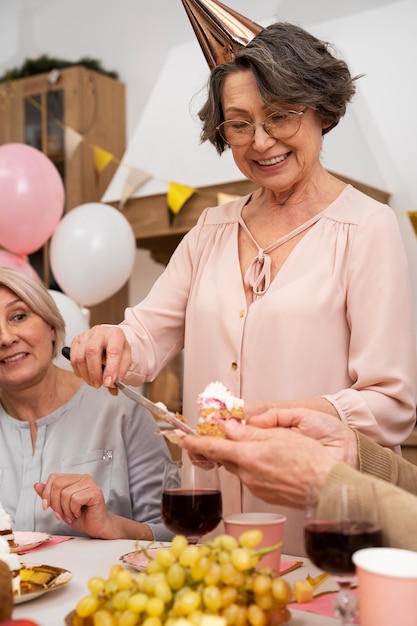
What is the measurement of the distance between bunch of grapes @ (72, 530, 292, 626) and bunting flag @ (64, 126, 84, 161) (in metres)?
4.02

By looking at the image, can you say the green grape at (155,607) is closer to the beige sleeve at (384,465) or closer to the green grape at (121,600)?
the green grape at (121,600)

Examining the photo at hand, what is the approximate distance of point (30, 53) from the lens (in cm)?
519

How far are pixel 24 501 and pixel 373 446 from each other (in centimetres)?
109

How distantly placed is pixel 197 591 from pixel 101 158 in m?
3.99

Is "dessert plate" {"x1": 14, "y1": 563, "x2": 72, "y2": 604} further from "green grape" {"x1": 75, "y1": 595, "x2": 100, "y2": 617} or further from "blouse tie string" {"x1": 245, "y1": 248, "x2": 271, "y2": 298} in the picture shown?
"blouse tie string" {"x1": 245, "y1": 248, "x2": 271, "y2": 298}

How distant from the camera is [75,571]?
1.40m

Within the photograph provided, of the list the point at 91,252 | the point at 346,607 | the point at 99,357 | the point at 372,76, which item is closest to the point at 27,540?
the point at 99,357

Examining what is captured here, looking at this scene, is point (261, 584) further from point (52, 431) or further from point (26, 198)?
point (26, 198)

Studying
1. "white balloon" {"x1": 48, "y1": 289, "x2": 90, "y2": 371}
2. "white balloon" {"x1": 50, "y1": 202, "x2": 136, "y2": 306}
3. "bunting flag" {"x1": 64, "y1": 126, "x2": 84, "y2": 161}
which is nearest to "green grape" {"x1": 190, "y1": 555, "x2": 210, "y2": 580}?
"white balloon" {"x1": 48, "y1": 289, "x2": 90, "y2": 371}

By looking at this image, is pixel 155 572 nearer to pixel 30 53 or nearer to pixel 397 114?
pixel 397 114

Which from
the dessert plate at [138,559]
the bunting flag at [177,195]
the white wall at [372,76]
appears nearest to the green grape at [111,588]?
the dessert plate at [138,559]

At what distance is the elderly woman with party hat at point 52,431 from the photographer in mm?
2043

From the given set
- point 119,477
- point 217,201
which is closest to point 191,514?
point 119,477

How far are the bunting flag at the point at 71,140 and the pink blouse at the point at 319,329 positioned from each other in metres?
3.05
